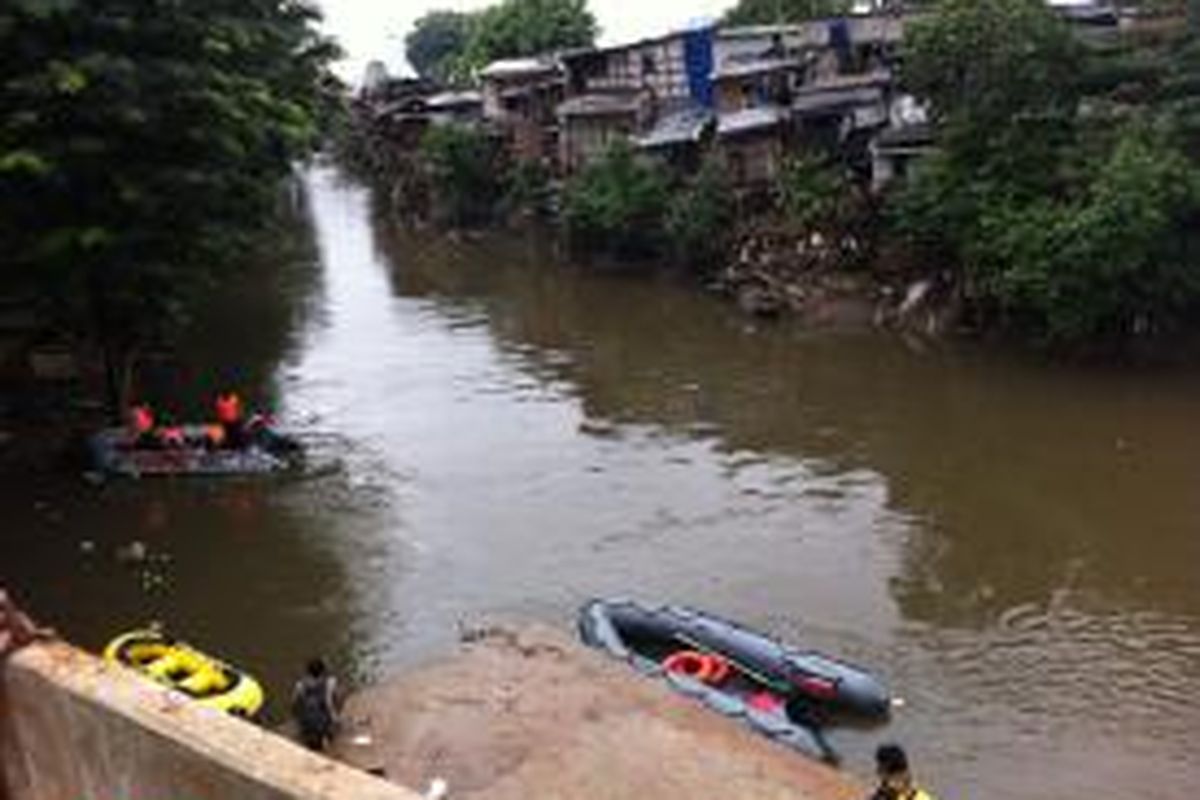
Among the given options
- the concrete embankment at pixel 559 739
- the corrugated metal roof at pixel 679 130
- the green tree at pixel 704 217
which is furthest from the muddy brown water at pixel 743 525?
the corrugated metal roof at pixel 679 130

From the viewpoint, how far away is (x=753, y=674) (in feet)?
70.1

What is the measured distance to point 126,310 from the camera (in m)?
32.2

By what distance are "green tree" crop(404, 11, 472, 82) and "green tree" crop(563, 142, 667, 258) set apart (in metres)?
67.4

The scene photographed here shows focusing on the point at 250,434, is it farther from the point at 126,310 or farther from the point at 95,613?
the point at 95,613

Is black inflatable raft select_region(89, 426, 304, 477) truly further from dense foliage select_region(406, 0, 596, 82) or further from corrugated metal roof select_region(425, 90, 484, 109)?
dense foliage select_region(406, 0, 596, 82)

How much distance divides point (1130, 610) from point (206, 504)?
15.2 m

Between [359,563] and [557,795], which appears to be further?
[359,563]

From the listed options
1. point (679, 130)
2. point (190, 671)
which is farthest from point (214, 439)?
point (679, 130)

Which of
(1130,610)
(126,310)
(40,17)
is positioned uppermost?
(40,17)

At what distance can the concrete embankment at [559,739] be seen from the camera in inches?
709

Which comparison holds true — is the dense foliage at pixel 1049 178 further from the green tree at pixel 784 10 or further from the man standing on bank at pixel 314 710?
the green tree at pixel 784 10

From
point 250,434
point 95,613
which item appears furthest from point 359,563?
point 250,434

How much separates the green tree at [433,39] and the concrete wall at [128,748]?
10952 centimetres

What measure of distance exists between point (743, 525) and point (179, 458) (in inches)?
404
